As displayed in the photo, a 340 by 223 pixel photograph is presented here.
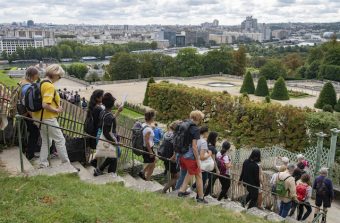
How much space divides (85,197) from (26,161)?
178 centimetres

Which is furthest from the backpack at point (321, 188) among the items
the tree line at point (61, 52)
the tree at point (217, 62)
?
the tree line at point (61, 52)

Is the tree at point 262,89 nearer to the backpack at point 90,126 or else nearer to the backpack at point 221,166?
the backpack at point 221,166

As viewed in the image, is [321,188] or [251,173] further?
[321,188]

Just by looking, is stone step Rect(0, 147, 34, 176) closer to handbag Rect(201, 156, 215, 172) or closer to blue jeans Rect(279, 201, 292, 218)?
handbag Rect(201, 156, 215, 172)

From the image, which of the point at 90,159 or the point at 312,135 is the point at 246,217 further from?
the point at 312,135

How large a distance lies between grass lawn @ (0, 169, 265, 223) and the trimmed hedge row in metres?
12.7

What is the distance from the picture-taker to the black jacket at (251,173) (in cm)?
780

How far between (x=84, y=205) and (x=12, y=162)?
Answer: 85.3 inches

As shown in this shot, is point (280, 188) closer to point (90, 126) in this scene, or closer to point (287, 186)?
point (287, 186)

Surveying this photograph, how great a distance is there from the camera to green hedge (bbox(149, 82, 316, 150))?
19.2 metres

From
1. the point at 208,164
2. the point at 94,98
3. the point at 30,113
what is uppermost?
the point at 94,98

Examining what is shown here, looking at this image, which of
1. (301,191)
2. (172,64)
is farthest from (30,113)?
(172,64)

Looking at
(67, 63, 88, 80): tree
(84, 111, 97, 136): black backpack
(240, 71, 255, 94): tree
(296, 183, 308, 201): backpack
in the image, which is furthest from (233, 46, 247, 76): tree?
(84, 111, 97, 136): black backpack

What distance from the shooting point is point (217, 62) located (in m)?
63.5
